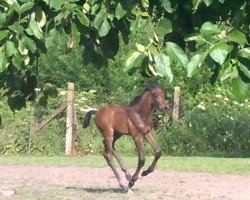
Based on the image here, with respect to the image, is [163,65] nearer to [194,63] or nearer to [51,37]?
[194,63]

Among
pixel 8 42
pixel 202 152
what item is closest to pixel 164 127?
pixel 202 152

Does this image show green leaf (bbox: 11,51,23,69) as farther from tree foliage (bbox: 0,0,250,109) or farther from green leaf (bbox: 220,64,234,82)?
green leaf (bbox: 220,64,234,82)

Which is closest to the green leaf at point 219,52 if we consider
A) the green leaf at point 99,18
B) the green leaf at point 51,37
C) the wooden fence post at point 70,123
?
the green leaf at point 99,18

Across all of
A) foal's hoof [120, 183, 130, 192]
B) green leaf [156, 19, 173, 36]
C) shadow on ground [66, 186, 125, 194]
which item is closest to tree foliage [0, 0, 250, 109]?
green leaf [156, 19, 173, 36]

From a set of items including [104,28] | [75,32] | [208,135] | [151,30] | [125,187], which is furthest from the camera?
[208,135]

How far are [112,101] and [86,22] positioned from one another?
1941 cm

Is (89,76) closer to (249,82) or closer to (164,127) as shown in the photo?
(164,127)

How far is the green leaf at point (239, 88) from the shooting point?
2.44 metres

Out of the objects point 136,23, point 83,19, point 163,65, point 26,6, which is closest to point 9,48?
point 26,6

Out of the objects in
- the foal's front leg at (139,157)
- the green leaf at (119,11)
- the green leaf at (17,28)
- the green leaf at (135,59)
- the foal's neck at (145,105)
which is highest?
the green leaf at (119,11)

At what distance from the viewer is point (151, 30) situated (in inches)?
109

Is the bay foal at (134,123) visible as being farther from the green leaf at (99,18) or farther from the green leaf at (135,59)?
the green leaf at (135,59)

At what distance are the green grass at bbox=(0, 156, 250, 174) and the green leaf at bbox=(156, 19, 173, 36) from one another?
13432 mm

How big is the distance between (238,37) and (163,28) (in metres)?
0.42
